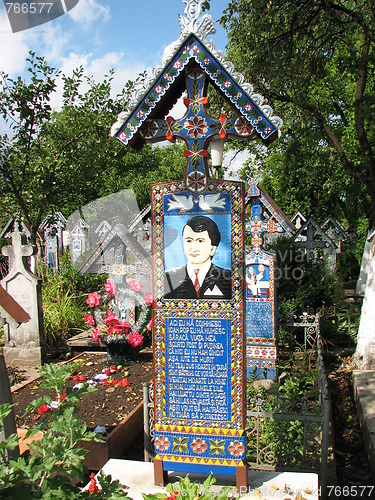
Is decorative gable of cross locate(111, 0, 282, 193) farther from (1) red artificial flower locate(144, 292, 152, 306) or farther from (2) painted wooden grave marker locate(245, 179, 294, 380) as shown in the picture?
(1) red artificial flower locate(144, 292, 152, 306)

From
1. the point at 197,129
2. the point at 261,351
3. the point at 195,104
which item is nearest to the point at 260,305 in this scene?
the point at 261,351

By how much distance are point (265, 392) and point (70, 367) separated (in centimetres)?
A: 347

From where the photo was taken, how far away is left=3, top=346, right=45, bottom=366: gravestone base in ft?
27.4

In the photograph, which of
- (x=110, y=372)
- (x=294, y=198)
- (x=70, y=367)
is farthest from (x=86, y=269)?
(x=294, y=198)

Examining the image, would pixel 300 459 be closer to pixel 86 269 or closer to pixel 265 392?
pixel 265 392

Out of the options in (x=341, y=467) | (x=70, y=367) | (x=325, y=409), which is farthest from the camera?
(x=341, y=467)

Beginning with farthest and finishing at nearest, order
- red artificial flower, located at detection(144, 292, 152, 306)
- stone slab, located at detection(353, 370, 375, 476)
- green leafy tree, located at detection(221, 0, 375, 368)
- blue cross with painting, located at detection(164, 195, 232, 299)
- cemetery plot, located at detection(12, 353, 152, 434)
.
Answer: green leafy tree, located at detection(221, 0, 375, 368)
red artificial flower, located at detection(144, 292, 152, 306)
cemetery plot, located at detection(12, 353, 152, 434)
stone slab, located at detection(353, 370, 375, 476)
blue cross with painting, located at detection(164, 195, 232, 299)

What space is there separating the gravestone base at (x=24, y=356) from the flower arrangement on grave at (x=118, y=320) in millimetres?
1124

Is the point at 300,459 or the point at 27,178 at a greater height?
the point at 27,178

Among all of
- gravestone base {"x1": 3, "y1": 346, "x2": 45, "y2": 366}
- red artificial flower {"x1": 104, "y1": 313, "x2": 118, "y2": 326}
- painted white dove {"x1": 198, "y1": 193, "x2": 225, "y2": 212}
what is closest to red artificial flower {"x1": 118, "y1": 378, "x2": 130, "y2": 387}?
red artificial flower {"x1": 104, "y1": 313, "x2": 118, "y2": 326}

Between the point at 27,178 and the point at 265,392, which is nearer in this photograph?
the point at 265,392

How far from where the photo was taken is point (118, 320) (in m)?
7.87

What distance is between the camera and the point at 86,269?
30.4 feet

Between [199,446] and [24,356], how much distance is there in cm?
560
